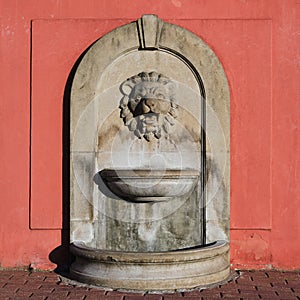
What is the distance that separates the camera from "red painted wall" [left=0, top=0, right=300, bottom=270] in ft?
18.8

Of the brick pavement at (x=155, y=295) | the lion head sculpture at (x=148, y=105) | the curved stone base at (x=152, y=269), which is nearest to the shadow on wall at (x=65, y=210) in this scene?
the brick pavement at (x=155, y=295)

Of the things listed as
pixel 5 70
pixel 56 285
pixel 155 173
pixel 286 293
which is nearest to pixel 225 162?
pixel 155 173

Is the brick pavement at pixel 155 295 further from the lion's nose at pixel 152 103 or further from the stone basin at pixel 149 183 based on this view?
the lion's nose at pixel 152 103

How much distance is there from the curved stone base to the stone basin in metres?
0.64

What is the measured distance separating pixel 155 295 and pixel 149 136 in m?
1.63

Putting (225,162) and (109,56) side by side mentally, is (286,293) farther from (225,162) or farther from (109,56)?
Result: (109,56)

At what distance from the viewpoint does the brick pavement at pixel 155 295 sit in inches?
187

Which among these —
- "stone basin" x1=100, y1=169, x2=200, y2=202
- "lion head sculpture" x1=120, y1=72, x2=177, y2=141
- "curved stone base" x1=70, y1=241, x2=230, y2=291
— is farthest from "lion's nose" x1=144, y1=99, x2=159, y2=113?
"curved stone base" x1=70, y1=241, x2=230, y2=291

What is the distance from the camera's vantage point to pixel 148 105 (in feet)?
18.7

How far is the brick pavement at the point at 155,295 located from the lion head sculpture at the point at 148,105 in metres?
1.59

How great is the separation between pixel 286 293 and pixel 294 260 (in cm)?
89

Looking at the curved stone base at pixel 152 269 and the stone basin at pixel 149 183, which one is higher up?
the stone basin at pixel 149 183

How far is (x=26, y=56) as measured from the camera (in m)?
5.85

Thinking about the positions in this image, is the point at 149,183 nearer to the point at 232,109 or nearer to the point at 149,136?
the point at 149,136
